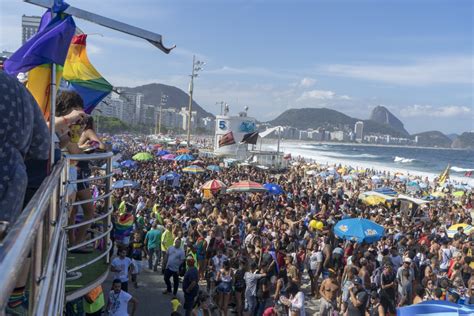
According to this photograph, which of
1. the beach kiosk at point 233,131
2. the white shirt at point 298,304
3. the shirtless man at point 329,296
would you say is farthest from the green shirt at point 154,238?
the beach kiosk at point 233,131

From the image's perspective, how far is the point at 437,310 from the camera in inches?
198

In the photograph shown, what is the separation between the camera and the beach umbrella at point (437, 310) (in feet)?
16.2

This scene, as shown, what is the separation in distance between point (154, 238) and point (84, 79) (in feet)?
19.7

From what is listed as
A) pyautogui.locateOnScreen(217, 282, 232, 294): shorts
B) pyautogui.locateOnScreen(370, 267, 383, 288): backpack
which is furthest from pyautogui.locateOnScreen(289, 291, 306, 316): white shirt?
pyautogui.locateOnScreen(370, 267, 383, 288): backpack

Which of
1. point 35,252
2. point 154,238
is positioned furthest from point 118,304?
point 35,252

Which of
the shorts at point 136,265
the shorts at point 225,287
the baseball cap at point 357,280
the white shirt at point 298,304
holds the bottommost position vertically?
the shorts at point 136,265

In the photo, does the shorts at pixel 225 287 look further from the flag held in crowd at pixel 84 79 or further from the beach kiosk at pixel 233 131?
the beach kiosk at pixel 233 131

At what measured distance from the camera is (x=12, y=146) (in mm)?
2039

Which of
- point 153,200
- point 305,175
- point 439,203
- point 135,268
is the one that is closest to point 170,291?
point 135,268

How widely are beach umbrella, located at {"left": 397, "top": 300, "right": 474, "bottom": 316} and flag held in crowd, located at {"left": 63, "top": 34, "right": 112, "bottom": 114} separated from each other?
4.38m

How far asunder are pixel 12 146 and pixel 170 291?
8.23 m

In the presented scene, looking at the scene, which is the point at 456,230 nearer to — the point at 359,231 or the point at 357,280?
the point at 359,231

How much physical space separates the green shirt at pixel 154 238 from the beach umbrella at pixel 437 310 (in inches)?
262

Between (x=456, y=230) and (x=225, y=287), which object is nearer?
(x=225, y=287)
